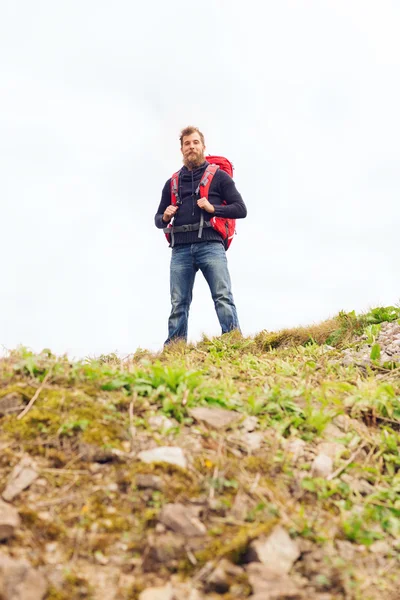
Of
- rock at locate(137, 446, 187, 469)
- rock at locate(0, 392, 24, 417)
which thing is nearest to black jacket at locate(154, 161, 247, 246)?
rock at locate(0, 392, 24, 417)

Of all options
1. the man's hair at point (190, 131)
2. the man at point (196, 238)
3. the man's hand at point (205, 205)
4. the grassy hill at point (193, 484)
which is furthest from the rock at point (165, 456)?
the man's hair at point (190, 131)

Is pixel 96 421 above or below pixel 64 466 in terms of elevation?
above

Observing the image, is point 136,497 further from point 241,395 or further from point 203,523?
point 241,395

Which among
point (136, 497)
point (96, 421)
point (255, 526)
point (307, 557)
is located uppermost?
point (96, 421)

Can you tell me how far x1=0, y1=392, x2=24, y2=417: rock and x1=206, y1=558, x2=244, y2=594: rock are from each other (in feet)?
5.56

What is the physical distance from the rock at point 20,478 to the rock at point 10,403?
0.46m

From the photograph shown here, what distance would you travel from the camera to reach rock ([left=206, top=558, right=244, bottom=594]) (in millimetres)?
2637

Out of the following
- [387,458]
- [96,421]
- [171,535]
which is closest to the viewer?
[171,535]

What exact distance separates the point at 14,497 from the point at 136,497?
2.16 ft

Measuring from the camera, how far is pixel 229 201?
9.77m

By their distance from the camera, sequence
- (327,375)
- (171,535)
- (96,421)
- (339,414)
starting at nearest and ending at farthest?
(171,535)
(96,421)
(339,414)
(327,375)


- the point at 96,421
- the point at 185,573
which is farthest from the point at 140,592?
the point at 96,421

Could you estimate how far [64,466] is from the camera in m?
3.27

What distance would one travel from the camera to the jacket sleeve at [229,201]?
9.51m
